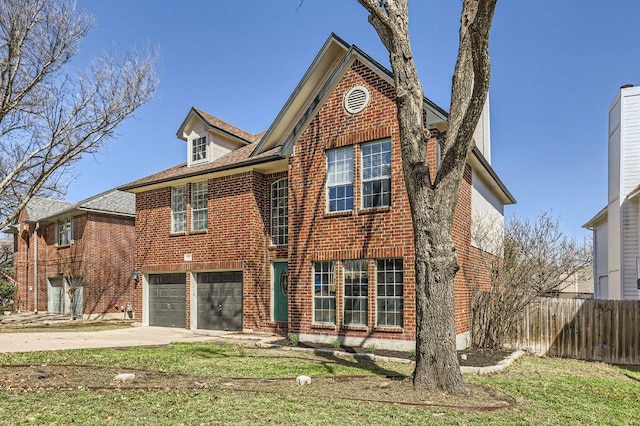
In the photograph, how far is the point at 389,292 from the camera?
40.5 feet

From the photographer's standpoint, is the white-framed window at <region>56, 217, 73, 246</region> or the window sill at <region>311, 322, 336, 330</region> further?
the white-framed window at <region>56, 217, 73, 246</region>

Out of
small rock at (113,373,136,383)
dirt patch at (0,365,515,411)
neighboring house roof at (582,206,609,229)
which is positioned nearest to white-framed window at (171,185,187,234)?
dirt patch at (0,365,515,411)

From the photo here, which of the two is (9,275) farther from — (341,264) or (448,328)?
(448,328)

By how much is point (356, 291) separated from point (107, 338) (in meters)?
8.41

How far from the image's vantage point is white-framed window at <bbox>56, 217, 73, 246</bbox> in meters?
26.0

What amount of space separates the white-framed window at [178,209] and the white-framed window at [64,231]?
32.0 feet

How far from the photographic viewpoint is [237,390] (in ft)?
24.9

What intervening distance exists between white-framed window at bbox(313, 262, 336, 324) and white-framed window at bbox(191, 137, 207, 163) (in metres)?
8.07

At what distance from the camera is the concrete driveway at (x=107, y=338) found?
1348 cm

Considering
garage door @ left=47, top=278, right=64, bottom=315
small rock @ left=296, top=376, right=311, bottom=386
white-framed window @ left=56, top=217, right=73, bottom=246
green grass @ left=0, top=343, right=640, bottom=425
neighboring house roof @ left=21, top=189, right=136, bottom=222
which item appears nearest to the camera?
green grass @ left=0, top=343, right=640, bottom=425

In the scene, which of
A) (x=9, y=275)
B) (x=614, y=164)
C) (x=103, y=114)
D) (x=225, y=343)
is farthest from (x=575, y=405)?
(x=9, y=275)

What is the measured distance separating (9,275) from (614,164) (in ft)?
126

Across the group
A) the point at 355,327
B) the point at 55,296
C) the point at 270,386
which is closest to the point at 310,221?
the point at 355,327

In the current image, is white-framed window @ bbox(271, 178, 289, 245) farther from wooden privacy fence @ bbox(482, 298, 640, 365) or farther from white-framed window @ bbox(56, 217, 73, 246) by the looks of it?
white-framed window @ bbox(56, 217, 73, 246)
